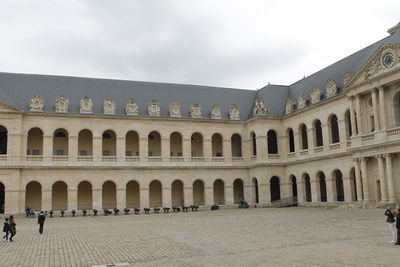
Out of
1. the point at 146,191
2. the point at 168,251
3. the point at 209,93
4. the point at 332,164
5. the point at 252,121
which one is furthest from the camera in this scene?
the point at 209,93

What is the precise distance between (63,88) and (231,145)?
2230cm

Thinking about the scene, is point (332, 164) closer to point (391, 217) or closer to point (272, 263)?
point (391, 217)

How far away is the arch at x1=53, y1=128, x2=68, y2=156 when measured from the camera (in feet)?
160

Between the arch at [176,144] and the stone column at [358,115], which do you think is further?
the arch at [176,144]

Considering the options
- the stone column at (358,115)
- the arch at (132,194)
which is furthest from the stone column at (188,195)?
the stone column at (358,115)

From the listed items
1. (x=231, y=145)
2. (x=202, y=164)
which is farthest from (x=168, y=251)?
(x=231, y=145)

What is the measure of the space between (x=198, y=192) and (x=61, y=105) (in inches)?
793

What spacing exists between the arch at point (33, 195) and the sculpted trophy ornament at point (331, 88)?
110ft

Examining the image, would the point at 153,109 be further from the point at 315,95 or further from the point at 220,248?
the point at 220,248

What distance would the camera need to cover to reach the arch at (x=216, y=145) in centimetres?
5553

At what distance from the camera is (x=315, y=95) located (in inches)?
1837

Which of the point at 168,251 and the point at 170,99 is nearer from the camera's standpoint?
the point at 168,251

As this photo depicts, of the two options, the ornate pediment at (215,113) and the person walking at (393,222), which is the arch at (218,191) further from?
the person walking at (393,222)

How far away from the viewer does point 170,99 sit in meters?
53.9
